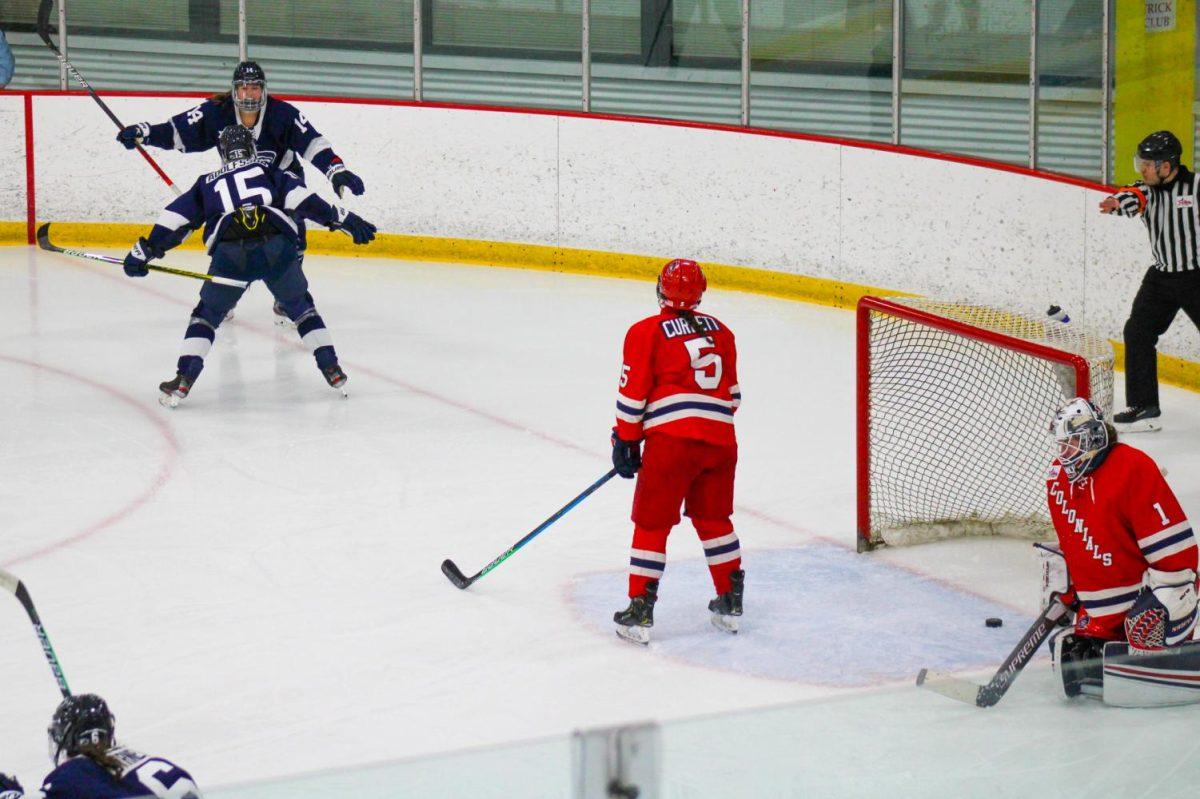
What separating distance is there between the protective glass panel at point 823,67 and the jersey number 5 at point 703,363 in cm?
449

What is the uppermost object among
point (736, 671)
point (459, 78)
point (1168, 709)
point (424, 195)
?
point (459, 78)

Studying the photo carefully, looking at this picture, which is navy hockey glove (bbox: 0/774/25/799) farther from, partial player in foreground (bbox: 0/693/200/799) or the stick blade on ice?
the stick blade on ice

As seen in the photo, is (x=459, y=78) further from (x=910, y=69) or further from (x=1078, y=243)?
(x=1078, y=243)

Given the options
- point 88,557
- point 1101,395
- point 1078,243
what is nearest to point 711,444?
point 1101,395

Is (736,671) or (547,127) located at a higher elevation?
(547,127)

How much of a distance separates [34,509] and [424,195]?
4.41 meters

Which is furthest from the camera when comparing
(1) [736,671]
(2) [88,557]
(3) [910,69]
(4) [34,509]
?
(3) [910,69]

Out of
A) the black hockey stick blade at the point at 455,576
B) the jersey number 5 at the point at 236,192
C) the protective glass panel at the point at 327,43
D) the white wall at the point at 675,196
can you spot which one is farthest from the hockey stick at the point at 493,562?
the protective glass panel at the point at 327,43

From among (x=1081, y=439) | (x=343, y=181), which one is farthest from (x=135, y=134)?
(x=1081, y=439)

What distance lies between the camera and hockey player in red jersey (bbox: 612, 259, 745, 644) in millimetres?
4352

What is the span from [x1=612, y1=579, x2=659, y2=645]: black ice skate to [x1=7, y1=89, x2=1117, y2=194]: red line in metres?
3.69

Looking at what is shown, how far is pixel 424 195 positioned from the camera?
31.7ft

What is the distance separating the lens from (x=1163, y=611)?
146 inches

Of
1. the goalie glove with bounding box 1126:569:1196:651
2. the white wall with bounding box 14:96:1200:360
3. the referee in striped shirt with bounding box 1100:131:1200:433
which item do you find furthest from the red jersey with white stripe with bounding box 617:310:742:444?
the white wall with bounding box 14:96:1200:360
